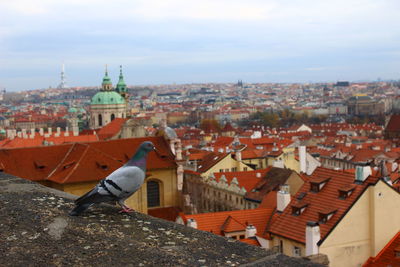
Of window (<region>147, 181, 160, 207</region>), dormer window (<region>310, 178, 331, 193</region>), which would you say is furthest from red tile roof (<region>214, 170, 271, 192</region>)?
dormer window (<region>310, 178, 331, 193</region>)

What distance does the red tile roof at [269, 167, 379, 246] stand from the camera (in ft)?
56.2

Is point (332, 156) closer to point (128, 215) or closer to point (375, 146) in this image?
point (375, 146)

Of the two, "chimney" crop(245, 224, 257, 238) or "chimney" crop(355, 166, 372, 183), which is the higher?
"chimney" crop(355, 166, 372, 183)

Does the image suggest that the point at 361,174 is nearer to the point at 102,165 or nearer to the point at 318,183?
the point at 318,183

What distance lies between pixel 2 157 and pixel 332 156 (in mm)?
47303

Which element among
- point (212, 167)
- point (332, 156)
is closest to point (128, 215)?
point (212, 167)

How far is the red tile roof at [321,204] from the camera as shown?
17125 mm

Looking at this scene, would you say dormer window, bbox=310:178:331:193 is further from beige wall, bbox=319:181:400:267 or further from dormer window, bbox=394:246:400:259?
dormer window, bbox=394:246:400:259

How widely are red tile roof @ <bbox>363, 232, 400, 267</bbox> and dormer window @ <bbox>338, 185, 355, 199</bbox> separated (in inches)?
75.2

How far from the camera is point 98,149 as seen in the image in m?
28.8

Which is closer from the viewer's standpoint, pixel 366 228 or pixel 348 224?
pixel 348 224

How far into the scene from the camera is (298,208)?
60.9ft

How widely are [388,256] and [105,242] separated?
13411mm

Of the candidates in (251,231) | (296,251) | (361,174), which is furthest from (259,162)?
(296,251)
